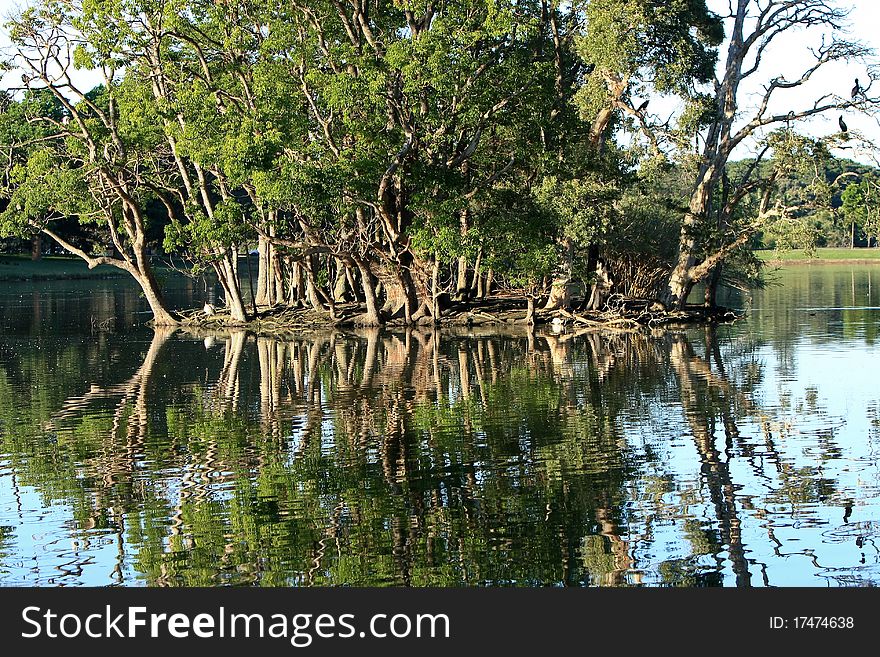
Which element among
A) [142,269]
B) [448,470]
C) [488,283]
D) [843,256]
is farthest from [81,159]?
[843,256]

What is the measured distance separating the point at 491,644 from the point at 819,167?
35.2 metres

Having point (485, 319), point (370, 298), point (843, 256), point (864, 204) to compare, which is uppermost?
point (864, 204)

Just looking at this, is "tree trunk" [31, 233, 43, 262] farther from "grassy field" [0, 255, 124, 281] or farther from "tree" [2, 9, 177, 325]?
"tree" [2, 9, 177, 325]

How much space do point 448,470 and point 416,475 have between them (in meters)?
0.51

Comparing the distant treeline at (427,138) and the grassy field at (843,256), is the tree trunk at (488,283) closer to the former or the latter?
the distant treeline at (427,138)

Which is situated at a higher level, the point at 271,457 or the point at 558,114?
the point at 558,114

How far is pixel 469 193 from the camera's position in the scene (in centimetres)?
4172

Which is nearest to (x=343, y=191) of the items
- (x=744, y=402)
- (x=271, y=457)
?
(x=744, y=402)

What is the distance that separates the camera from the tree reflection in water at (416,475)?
1155 cm

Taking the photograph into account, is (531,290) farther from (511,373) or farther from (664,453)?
(664,453)

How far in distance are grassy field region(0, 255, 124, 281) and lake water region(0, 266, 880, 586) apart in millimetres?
62377

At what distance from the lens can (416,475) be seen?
15.6 metres

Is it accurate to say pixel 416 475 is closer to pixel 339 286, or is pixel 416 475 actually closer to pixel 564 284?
pixel 564 284

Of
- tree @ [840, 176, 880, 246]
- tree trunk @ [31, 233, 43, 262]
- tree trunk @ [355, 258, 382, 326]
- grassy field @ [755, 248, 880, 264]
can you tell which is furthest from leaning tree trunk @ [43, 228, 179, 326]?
grassy field @ [755, 248, 880, 264]
